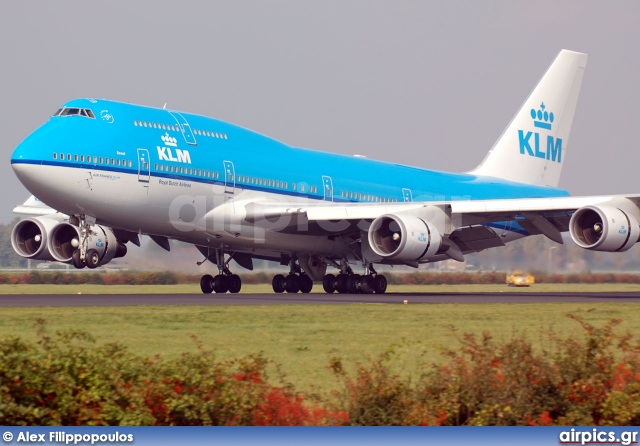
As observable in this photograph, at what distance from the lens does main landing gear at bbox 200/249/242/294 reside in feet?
123

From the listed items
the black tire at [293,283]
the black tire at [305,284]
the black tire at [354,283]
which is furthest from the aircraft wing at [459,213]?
the black tire at [293,283]

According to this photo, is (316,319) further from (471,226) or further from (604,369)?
(471,226)

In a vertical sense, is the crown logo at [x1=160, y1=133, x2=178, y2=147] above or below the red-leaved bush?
above

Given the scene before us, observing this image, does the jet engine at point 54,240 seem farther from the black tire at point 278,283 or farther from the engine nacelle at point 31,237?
the black tire at point 278,283

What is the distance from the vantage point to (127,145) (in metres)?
→ 31.5

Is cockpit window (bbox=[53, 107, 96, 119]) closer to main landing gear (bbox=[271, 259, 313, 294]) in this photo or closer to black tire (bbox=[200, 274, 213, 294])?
black tire (bbox=[200, 274, 213, 294])

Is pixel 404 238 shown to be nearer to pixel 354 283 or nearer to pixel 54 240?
pixel 354 283

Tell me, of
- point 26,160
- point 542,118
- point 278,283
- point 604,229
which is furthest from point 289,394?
point 542,118

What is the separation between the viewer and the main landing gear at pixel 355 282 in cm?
3672

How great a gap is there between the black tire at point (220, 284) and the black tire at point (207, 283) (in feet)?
0.54

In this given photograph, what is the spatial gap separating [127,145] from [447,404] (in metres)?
22.3

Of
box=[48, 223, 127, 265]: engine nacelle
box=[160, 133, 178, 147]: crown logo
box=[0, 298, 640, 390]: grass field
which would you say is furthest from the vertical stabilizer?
box=[0, 298, 640, 390]: grass field

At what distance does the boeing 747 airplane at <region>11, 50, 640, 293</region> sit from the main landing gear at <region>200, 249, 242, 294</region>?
4cm

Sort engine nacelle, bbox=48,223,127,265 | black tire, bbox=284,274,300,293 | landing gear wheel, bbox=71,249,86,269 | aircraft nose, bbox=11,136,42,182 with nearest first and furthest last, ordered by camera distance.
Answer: aircraft nose, bbox=11,136,42,182 < landing gear wheel, bbox=71,249,86,269 < engine nacelle, bbox=48,223,127,265 < black tire, bbox=284,274,300,293
